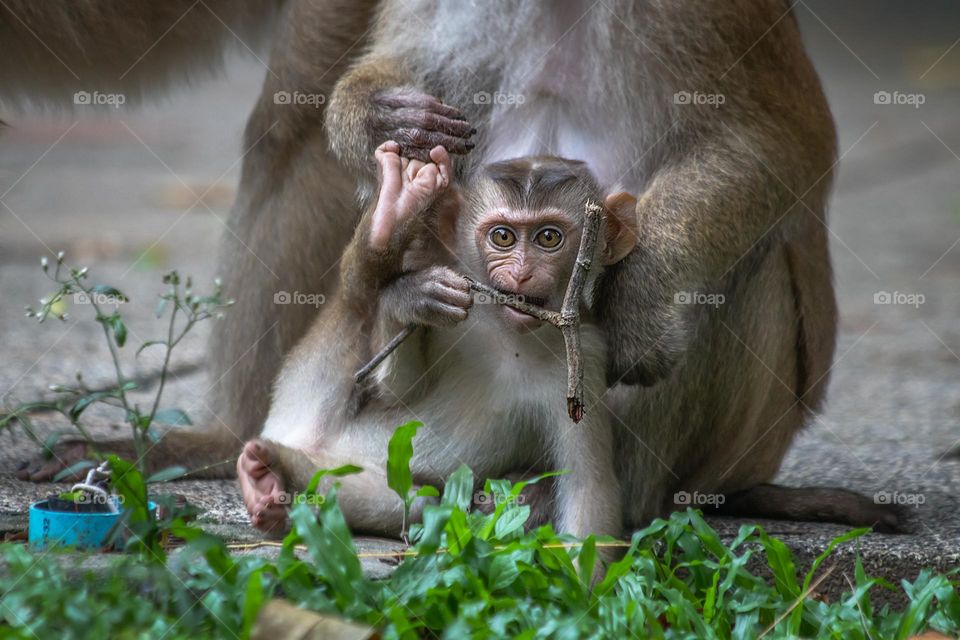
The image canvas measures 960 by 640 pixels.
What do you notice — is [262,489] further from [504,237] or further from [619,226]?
[619,226]

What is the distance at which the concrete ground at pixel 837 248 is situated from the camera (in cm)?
541

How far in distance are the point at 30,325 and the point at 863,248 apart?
22.0ft

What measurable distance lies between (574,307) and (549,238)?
25cm

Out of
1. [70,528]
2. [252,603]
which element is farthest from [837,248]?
[252,603]

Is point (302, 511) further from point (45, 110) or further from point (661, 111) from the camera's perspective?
point (45, 110)

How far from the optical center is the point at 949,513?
495 centimetres

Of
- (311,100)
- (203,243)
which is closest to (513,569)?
(311,100)

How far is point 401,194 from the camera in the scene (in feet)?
13.7

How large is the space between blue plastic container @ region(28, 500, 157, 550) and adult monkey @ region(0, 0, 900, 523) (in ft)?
3.73

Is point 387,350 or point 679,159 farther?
point 679,159

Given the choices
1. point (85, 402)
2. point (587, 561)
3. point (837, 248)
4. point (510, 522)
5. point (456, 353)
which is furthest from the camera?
point (837, 248)

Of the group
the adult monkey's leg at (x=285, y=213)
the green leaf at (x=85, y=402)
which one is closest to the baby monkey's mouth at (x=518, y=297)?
the green leaf at (x=85, y=402)

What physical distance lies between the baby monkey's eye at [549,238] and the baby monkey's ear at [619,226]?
239 millimetres

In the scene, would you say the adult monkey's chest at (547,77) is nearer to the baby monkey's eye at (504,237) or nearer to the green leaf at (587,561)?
the baby monkey's eye at (504,237)
